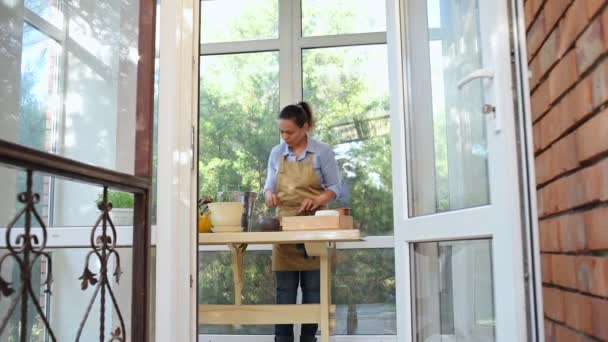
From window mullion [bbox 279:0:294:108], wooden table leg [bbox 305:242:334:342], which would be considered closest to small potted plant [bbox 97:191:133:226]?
wooden table leg [bbox 305:242:334:342]

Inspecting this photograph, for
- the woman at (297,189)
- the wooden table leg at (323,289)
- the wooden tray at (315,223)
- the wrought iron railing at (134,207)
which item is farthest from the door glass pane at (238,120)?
the wrought iron railing at (134,207)

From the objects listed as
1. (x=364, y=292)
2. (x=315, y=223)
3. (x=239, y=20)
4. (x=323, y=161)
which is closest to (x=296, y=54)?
(x=239, y=20)

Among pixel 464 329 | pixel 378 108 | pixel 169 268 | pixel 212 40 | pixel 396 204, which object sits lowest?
pixel 464 329

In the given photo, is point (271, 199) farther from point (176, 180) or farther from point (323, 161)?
point (176, 180)

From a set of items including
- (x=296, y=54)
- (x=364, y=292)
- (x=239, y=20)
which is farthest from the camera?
(x=239, y=20)

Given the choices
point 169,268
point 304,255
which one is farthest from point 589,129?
point 304,255

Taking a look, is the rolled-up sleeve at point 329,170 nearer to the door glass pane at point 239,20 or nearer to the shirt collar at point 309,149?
the shirt collar at point 309,149

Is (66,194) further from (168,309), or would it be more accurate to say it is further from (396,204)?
(396,204)

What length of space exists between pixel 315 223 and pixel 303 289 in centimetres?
97

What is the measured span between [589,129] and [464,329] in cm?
91

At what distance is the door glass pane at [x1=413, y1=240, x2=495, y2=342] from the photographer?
63.1 inches

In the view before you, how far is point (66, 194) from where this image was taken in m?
1.94

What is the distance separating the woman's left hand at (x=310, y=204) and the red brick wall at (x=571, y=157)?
5.69 feet

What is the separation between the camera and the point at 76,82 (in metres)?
1.96
